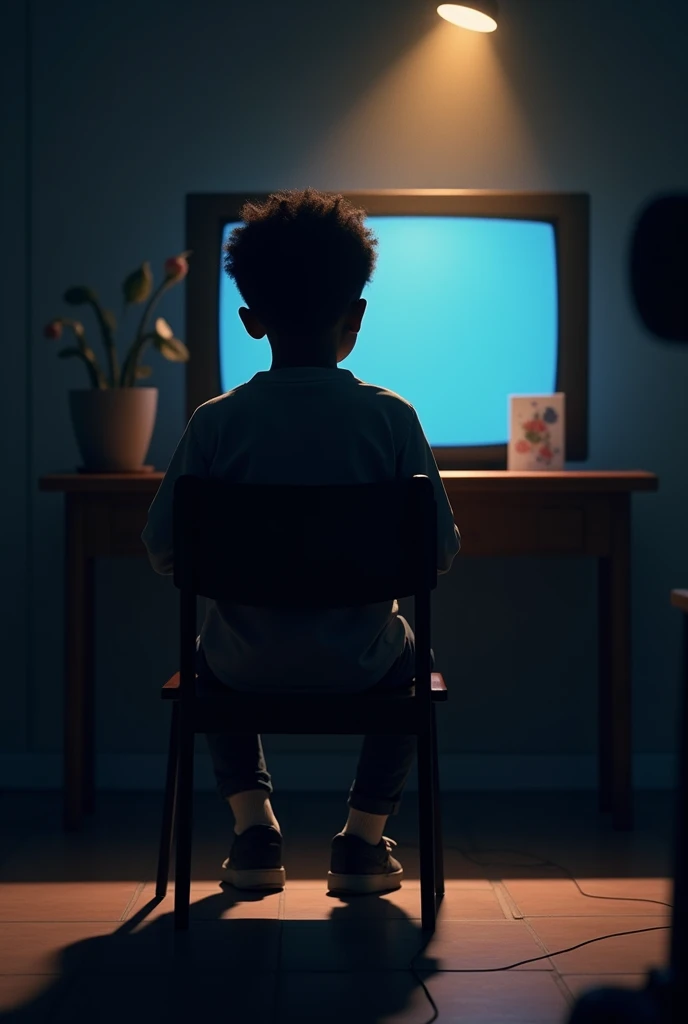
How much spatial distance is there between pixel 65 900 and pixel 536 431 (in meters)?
1.38

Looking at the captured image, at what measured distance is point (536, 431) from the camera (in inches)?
109

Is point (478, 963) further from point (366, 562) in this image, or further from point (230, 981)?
point (366, 562)

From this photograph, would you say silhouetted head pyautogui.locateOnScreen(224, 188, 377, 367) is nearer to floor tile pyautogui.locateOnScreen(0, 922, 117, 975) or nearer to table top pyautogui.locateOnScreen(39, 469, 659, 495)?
table top pyautogui.locateOnScreen(39, 469, 659, 495)

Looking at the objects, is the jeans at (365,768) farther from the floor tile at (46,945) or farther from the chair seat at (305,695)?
the floor tile at (46,945)

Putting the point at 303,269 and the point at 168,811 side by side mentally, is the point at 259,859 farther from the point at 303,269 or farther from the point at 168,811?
the point at 303,269

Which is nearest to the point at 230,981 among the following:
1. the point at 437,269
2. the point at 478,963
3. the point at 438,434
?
the point at 478,963

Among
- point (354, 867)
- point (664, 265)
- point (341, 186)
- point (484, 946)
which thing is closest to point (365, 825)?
point (354, 867)

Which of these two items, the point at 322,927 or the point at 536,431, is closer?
the point at 322,927

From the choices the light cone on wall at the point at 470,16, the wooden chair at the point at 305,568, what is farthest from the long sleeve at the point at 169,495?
the light cone on wall at the point at 470,16

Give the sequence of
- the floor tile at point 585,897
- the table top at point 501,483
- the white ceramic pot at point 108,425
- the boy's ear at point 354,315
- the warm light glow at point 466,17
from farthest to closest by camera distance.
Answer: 1. the warm light glow at point 466,17
2. the white ceramic pot at point 108,425
3. the table top at point 501,483
4. the floor tile at point 585,897
5. the boy's ear at point 354,315

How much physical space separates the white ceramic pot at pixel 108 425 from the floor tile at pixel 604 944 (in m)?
1.32

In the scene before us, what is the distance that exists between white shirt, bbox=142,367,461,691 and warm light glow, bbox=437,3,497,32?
1.43 meters

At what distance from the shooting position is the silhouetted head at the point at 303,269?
196 cm

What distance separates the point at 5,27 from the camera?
120 inches
